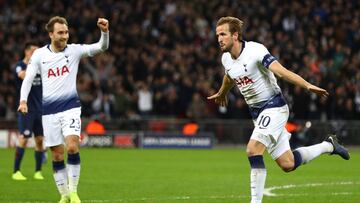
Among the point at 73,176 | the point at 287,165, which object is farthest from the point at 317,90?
the point at 73,176

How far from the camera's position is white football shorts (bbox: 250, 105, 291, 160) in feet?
37.1

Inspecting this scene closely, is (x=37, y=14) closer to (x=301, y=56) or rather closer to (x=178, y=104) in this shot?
(x=178, y=104)

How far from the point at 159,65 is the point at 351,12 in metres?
7.72

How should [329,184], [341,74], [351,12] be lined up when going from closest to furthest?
[329,184]
[341,74]
[351,12]

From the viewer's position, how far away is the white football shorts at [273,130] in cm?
1130

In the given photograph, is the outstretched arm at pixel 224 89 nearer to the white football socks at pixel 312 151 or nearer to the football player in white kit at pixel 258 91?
the football player in white kit at pixel 258 91

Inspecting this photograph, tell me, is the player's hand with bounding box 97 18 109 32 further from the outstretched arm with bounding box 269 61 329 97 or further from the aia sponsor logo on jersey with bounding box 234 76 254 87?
the outstretched arm with bounding box 269 61 329 97

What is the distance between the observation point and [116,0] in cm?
3478

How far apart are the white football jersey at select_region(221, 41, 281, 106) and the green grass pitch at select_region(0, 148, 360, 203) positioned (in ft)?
7.12

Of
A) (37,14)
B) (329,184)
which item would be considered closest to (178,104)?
(37,14)

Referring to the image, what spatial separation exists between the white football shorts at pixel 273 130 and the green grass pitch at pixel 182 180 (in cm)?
167

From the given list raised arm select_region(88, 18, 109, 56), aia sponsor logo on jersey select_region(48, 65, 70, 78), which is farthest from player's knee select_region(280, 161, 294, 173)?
aia sponsor logo on jersey select_region(48, 65, 70, 78)

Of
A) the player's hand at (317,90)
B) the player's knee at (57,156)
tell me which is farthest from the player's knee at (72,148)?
the player's hand at (317,90)

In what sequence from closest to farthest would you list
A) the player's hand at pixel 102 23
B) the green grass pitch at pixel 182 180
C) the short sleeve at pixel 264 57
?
1. the short sleeve at pixel 264 57
2. the player's hand at pixel 102 23
3. the green grass pitch at pixel 182 180
